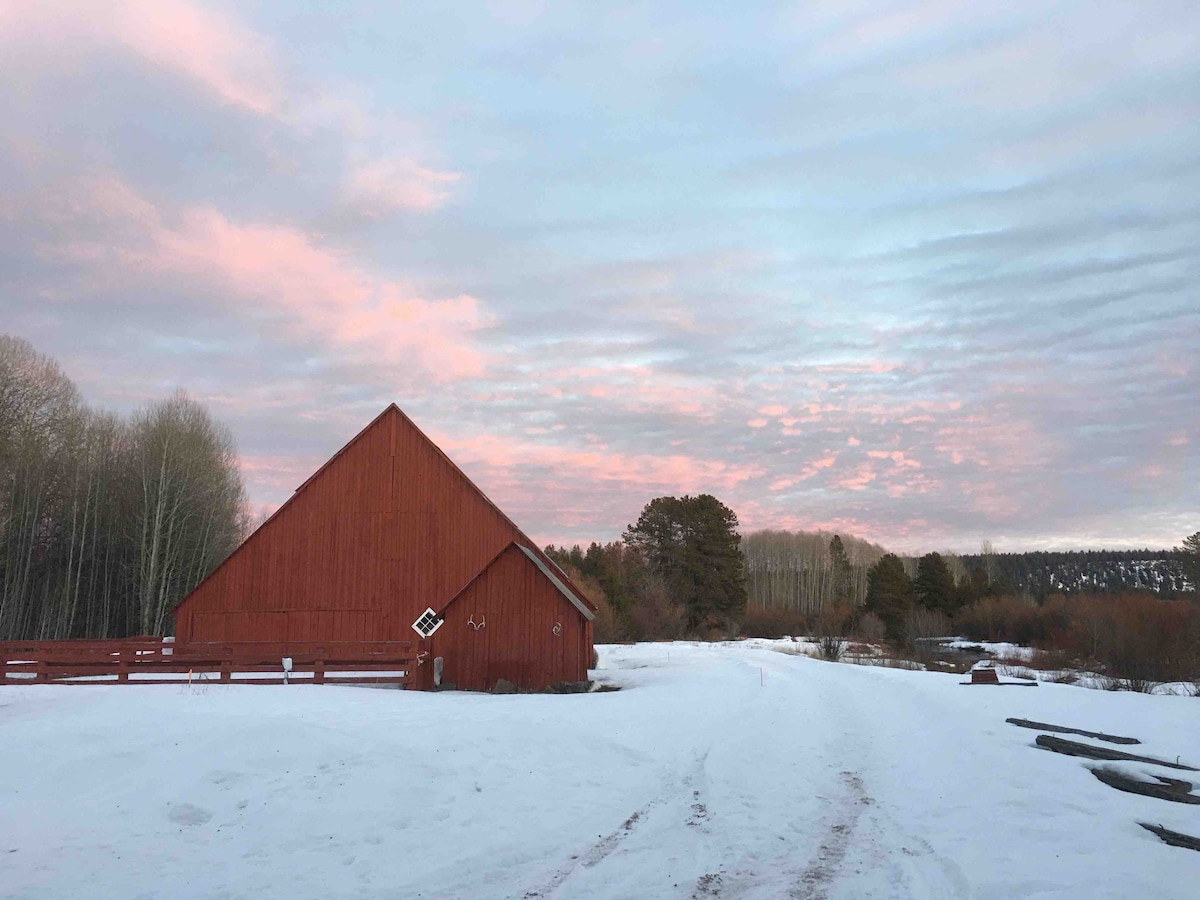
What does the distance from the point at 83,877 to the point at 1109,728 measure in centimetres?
1566

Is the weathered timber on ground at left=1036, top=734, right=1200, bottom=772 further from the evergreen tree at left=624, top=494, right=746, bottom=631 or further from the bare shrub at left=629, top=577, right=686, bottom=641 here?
the evergreen tree at left=624, top=494, right=746, bottom=631

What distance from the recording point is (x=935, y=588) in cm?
7869

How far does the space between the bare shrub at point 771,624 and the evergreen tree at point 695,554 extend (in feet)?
8.51

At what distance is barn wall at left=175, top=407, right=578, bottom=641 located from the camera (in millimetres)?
29797

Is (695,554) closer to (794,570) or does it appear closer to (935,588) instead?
(935,588)

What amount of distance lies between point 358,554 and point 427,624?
13.6 ft

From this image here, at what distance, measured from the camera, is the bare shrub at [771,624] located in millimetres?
77562

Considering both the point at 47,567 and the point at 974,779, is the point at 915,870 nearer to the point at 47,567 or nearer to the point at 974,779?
the point at 974,779

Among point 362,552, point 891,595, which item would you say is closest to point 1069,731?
point 362,552

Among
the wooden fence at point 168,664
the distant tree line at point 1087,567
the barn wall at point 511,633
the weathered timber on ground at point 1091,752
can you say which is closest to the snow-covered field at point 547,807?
the weathered timber on ground at point 1091,752

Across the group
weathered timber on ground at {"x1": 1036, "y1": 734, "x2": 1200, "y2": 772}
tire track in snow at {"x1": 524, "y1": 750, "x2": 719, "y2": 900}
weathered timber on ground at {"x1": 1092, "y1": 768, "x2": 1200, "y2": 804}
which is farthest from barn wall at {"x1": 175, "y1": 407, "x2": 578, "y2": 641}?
weathered timber on ground at {"x1": 1092, "y1": 768, "x2": 1200, "y2": 804}

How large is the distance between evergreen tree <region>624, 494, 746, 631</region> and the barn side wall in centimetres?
4603

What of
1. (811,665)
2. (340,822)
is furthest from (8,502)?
(340,822)

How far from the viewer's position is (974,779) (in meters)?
11.6
